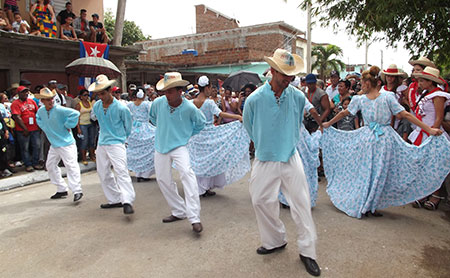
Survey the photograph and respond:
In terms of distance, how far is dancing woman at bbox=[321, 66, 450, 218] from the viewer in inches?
166

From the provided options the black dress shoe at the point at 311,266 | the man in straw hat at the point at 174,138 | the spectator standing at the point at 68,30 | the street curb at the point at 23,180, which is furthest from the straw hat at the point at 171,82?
the spectator standing at the point at 68,30

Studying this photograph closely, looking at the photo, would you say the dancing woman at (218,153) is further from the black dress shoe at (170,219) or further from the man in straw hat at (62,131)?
the man in straw hat at (62,131)

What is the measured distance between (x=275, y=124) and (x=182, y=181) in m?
1.62

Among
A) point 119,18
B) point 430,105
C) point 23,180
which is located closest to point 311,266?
point 430,105

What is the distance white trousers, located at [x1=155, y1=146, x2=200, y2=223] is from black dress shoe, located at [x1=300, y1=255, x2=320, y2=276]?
1.43m

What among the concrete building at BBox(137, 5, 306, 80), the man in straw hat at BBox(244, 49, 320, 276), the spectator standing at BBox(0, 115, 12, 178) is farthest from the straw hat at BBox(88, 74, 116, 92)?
the concrete building at BBox(137, 5, 306, 80)

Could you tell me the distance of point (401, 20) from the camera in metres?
7.32

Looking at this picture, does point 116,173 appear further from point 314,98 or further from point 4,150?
point 4,150

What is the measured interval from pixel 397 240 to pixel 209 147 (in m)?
3.00

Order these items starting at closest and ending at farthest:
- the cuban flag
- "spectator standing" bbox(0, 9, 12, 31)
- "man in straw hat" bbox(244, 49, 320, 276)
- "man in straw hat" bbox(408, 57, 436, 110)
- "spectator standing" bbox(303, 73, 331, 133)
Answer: "man in straw hat" bbox(244, 49, 320, 276) → "man in straw hat" bbox(408, 57, 436, 110) → "spectator standing" bbox(303, 73, 331, 133) → "spectator standing" bbox(0, 9, 12, 31) → the cuban flag

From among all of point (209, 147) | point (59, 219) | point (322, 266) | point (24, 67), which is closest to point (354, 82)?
point (209, 147)

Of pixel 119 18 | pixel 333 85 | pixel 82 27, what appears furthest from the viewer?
pixel 119 18

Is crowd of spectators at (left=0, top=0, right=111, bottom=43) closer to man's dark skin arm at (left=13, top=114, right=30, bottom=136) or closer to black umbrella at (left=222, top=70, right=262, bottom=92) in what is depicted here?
man's dark skin arm at (left=13, top=114, right=30, bottom=136)

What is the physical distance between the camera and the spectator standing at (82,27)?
12.4m
